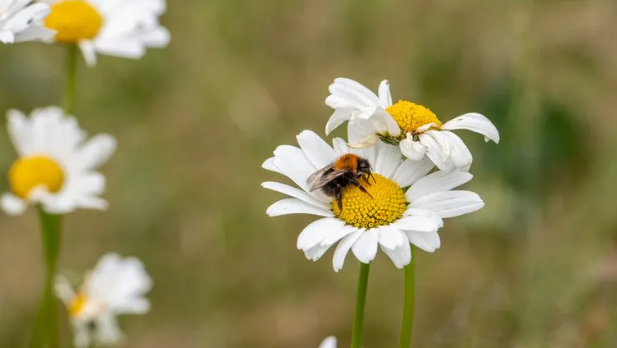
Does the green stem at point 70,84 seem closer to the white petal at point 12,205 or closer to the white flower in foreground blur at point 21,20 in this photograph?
the white petal at point 12,205

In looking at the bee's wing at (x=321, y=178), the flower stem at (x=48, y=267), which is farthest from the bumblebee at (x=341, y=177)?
the flower stem at (x=48, y=267)

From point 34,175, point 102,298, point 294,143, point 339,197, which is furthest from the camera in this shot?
point 294,143

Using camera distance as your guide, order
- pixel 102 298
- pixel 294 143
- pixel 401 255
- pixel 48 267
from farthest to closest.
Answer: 1. pixel 294 143
2. pixel 102 298
3. pixel 48 267
4. pixel 401 255

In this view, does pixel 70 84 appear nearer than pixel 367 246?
No

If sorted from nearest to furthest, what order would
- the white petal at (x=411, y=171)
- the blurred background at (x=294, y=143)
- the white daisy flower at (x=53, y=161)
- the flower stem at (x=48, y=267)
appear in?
1. the white petal at (x=411, y=171)
2. the flower stem at (x=48, y=267)
3. the white daisy flower at (x=53, y=161)
4. the blurred background at (x=294, y=143)

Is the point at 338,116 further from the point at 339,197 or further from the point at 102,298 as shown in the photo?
the point at 102,298

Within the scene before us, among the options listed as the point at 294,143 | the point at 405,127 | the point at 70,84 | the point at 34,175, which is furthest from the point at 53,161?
the point at 294,143
